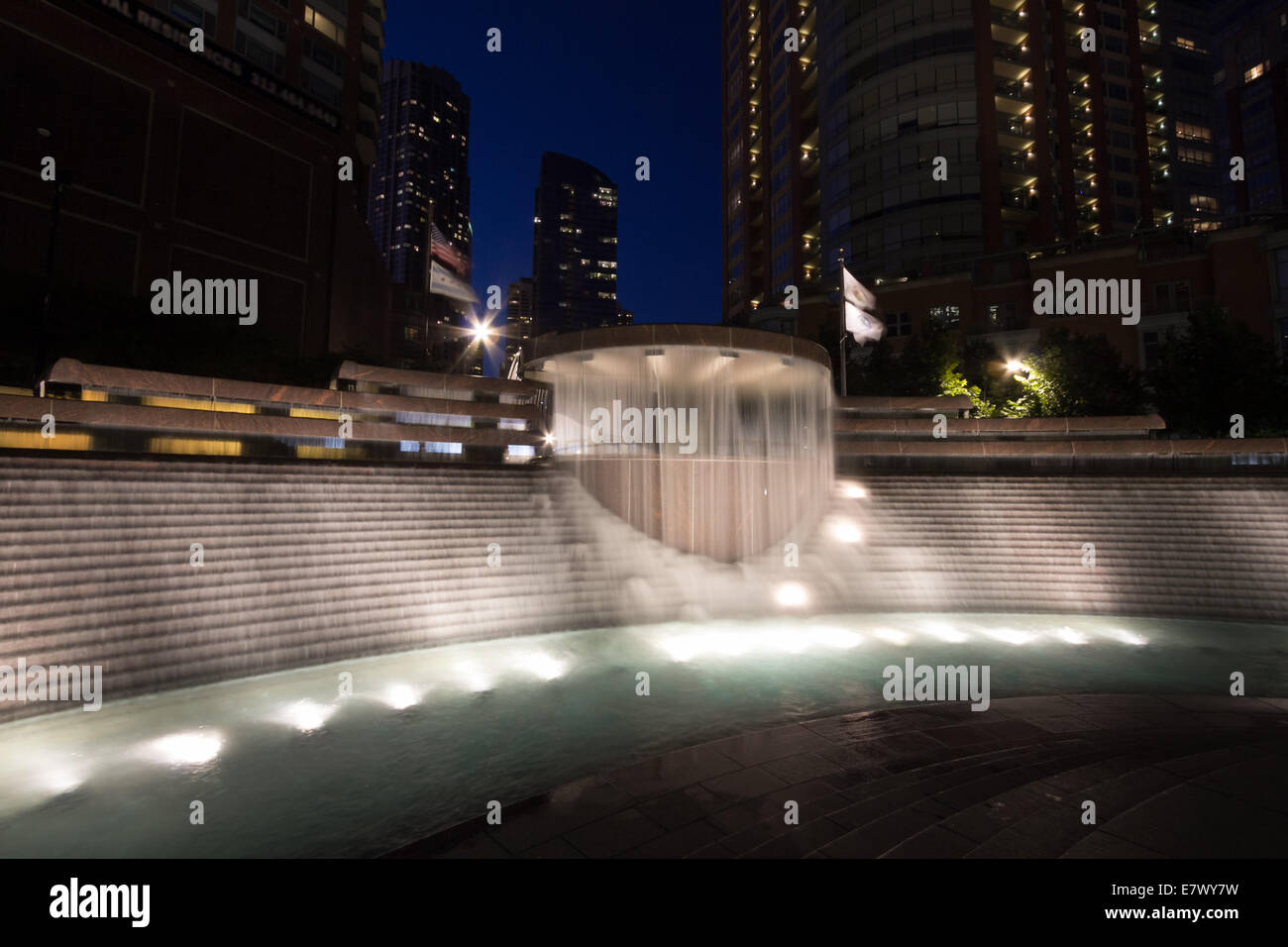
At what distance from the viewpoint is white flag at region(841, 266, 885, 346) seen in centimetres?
2525

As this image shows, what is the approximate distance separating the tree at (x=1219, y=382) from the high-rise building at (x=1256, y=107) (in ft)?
276

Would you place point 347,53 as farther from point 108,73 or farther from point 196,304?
point 196,304

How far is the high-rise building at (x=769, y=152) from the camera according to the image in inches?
2448

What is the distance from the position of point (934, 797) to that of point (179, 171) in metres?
45.3

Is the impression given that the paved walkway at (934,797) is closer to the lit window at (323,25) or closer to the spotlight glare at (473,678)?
the spotlight glare at (473,678)

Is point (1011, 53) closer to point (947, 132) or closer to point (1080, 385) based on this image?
point (947, 132)

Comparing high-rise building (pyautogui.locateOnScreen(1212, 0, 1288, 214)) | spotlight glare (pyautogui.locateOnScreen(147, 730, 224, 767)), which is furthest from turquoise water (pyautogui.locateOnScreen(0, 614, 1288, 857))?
high-rise building (pyautogui.locateOnScreen(1212, 0, 1288, 214))

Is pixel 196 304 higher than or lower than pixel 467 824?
higher

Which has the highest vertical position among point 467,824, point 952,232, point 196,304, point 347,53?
point 347,53

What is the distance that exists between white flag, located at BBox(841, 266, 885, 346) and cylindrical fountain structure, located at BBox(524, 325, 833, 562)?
28.1 ft

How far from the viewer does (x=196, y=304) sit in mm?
32656

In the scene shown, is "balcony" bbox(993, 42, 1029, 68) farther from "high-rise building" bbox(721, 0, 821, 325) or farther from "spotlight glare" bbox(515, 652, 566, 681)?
Result: "spotlight glare" bbox(515, 652, 566, 681)
